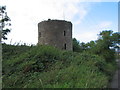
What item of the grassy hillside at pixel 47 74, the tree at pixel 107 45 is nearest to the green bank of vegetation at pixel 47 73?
the grassy hillside at pixel 47 74

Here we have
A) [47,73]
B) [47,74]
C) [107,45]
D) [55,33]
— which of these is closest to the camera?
[47,74]

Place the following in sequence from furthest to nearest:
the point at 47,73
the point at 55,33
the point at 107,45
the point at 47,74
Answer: the point at 107,45
the point at 55,33
the point at 47,73
the point at 47,74

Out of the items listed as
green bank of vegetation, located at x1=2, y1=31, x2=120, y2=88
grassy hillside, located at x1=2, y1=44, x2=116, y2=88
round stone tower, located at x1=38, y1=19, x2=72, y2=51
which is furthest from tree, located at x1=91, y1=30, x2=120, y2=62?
grassy hillside, located at x1=2, y1=44, x2=116, y2=88

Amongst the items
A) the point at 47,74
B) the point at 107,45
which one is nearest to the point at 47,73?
the point at 47,74

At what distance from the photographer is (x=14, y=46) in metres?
7.36

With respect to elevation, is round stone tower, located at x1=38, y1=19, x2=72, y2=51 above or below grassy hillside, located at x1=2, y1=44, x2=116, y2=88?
above

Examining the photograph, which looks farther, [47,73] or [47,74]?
[47,73]

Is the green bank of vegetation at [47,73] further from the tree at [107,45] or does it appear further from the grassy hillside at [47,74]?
the tree at [107,45]

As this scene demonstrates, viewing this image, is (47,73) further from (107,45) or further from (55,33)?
(107,45)

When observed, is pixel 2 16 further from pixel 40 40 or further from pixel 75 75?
pixel 75 75

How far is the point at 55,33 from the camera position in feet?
47.9

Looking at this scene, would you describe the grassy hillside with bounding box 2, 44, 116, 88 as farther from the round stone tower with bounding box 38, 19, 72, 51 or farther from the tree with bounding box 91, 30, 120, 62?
the tree with bounding box 91, 30, 120, 62

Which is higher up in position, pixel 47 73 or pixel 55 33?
pixel 55 33

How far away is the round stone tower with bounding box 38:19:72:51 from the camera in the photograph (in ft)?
47.7
